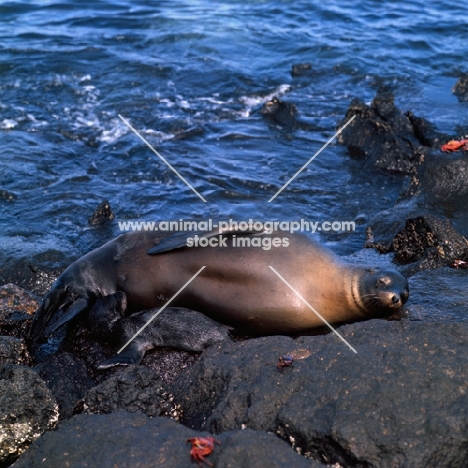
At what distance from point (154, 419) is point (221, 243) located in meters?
1.90

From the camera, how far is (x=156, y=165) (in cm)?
908

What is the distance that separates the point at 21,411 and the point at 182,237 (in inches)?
71.5

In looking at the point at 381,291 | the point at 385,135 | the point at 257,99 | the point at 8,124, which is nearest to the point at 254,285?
the point at 381,291

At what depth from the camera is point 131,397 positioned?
13.0ft

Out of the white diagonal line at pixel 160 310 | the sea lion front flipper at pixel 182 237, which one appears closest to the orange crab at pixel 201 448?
the white diagonal line at pixel 160 310

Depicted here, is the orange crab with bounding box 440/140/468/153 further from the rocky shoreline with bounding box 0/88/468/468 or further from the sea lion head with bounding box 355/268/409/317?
the sea lion head with bounding box 355/268/409/317

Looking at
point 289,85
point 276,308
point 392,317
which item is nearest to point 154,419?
point 276,308

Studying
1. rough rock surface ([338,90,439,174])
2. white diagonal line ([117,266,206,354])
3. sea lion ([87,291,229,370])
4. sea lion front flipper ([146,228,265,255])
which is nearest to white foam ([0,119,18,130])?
rough rock surface ([338,90,439,174])

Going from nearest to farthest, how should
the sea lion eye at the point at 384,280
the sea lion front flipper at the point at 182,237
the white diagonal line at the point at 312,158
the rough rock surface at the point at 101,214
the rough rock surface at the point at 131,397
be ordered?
the rough rock surface at the point at 131,397
the sea lion eye at the point at 384,280
the sea lion front flipper at the point at 182,237
the rough rock surface at the point at 101,214
the white diagonal line at the point at 312,158

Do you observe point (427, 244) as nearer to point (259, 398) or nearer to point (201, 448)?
point (259, 398)

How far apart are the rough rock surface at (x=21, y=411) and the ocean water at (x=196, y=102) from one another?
9.27 feet

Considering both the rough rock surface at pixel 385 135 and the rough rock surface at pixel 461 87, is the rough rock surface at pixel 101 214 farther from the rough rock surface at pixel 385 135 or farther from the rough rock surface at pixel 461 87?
the rough rock surface at pixel 461 87

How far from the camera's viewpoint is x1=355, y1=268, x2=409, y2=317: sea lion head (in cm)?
484

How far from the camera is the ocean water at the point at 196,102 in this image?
800 cm
